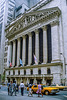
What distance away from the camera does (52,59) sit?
3131cm

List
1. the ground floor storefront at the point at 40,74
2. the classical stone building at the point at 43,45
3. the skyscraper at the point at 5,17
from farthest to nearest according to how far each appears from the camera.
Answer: the skyscraper at the point at 5,17 < the classical stone building at the point at 43,45 < the ground floor storefront at the point at 40,74

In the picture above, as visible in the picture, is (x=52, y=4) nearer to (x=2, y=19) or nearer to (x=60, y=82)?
(x=60, y=82)

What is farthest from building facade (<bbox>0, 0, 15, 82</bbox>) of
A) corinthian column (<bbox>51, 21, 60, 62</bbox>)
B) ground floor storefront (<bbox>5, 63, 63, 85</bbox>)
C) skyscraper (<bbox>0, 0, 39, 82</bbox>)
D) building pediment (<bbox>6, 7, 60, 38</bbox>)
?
corinthian column (<bbox>51, 21, 60, 62</bbox>)

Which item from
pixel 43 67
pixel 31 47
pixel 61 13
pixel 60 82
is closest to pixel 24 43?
pixel 31 47

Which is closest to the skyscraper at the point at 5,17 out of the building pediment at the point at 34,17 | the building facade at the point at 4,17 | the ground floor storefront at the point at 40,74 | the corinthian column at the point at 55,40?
the building facade at the point at 4,17

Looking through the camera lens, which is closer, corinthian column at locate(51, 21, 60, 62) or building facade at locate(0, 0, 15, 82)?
corinthian column at locate(51, 21, 60, 62)

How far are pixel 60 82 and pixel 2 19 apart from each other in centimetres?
4410

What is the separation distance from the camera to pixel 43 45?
34812mm

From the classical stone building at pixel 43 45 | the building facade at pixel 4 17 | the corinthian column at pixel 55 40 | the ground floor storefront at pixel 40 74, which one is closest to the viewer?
the ground floor storefront at pixel 40 74

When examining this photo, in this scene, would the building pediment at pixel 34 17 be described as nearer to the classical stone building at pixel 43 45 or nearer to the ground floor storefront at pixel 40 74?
the classical stone building at pixel 43 45

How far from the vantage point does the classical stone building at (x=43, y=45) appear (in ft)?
101

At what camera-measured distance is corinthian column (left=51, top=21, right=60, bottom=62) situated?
3085 centimetres

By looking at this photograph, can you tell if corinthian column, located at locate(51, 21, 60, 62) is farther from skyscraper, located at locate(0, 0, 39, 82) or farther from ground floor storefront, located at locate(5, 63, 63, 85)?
skyscraper, located at locate(0, 0, 39, 82)

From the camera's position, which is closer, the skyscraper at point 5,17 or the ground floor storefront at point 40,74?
the ground floor storefront at point 40,74
